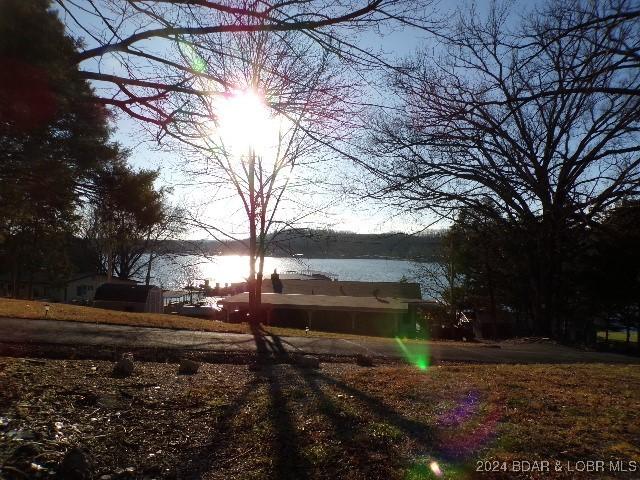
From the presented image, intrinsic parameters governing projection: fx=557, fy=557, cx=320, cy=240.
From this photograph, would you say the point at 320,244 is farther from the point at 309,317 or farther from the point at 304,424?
the point at 304,424

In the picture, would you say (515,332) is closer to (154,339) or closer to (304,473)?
(154,339)

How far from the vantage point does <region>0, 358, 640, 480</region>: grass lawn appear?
355 cm

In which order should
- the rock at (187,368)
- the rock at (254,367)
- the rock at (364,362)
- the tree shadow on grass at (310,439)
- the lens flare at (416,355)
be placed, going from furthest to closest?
1. the lens flare at (416,355)
2. the rock at (364,362)
3. the rock at (254,367)
4. the rock at (187,368)
5. the tree shadow on grass at (310,439)

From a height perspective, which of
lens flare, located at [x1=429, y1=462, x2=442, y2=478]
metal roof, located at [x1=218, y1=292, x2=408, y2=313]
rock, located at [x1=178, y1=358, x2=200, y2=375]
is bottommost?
lens flare, located at [x1=429, y1=462, x2=442, y2=478]

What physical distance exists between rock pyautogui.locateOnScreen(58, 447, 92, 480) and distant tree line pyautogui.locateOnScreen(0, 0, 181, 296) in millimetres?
3391

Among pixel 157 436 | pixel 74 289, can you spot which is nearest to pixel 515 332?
pixel 157 436

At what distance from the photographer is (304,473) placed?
11.3 ft

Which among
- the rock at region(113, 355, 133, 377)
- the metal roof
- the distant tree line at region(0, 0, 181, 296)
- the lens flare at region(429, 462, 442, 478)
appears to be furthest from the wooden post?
the lens flare at region(429, 462, 442, 478)

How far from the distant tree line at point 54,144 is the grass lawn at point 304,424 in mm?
2148

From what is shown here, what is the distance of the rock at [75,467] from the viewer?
3.27m

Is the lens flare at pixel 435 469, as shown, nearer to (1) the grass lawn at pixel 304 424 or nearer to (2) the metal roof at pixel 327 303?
(1) the grass lawn at pixel 304 424

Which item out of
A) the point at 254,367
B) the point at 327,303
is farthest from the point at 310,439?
the point at 327,303

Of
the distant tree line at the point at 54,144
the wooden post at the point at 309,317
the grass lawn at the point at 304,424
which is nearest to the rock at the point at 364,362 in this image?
the grass lawn at the point at 304,424

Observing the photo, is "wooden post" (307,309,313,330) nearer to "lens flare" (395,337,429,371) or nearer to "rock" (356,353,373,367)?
"lens flare" (395,337,429,371)
